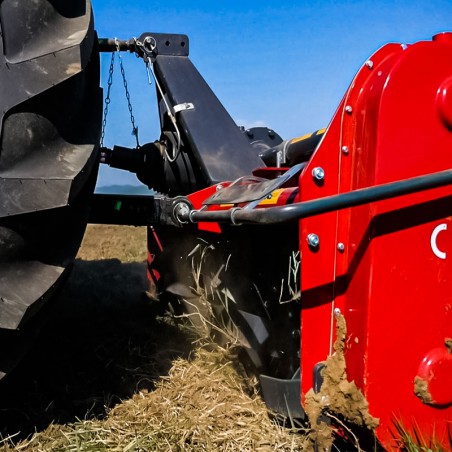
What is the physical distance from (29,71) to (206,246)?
3.04 ft

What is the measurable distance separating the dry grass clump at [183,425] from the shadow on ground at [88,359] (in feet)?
0.24

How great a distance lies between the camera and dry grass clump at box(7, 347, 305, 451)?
5.77 ft

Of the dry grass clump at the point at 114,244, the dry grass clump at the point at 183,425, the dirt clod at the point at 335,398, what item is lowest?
the dry grass clump at the point at 114,244

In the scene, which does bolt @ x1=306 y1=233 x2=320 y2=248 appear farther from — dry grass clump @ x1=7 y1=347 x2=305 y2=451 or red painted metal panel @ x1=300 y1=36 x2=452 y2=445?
dry grass clump @ x1=7 y1=347 x2=305 y2=451

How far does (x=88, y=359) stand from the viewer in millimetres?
2352

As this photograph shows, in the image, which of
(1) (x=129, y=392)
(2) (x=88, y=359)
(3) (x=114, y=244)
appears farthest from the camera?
(3) (x=114, y=244)

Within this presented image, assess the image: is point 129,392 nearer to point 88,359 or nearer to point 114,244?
point 88,359

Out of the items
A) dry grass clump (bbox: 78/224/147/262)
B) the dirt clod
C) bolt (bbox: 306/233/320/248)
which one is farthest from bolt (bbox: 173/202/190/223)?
dry grass clump (bbox: 78/224/147/262)

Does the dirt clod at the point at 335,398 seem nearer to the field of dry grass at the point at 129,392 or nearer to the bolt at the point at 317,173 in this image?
the field of dry grass at the point at 129,392

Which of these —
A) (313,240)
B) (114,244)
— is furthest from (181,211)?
(114,244)

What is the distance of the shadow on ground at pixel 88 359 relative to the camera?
1.97 metres

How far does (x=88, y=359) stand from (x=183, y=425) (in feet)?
2.07

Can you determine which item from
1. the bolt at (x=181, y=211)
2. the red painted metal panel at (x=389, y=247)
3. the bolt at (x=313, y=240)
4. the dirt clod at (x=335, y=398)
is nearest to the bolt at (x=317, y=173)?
the red painted metal panel at (x=389, y=247)

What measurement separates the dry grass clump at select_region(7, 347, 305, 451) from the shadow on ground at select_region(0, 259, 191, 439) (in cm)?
7
